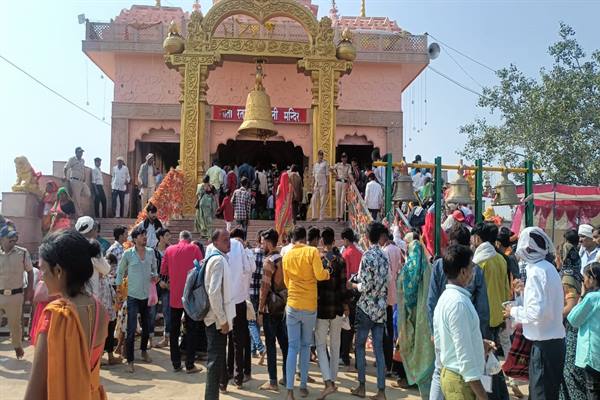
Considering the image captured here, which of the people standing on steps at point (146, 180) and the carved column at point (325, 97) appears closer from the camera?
the carved column at point (325, 97)

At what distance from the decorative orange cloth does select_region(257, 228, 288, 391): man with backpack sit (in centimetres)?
395

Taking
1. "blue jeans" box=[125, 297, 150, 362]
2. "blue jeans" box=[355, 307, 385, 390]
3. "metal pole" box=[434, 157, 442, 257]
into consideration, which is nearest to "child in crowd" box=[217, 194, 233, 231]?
"blue jeans" box=[125, 297, 150, 362]

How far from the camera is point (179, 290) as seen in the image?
6.99 m

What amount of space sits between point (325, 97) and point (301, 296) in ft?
29.9

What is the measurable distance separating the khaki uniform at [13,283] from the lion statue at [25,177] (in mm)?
4902

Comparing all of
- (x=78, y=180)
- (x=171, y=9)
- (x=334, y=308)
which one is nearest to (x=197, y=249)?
(x=334, y=308)

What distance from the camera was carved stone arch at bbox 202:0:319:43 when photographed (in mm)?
13805

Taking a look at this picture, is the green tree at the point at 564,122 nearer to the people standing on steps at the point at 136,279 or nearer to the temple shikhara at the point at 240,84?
the temple shikhara at the point at 240,84

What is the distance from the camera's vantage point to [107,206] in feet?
49.9

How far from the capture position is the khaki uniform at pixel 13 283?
23.4ft

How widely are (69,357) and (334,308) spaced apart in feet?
13.1

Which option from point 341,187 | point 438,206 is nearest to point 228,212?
point 341,187

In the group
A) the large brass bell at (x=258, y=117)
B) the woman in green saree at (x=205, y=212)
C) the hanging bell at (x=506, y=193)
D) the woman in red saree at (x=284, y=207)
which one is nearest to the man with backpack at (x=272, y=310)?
the hanging bell at (x=506, y=193)

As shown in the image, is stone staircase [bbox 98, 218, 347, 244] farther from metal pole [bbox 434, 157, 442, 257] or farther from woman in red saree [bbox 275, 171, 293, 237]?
metal pole [bbox 434, 157, 442, 257]
